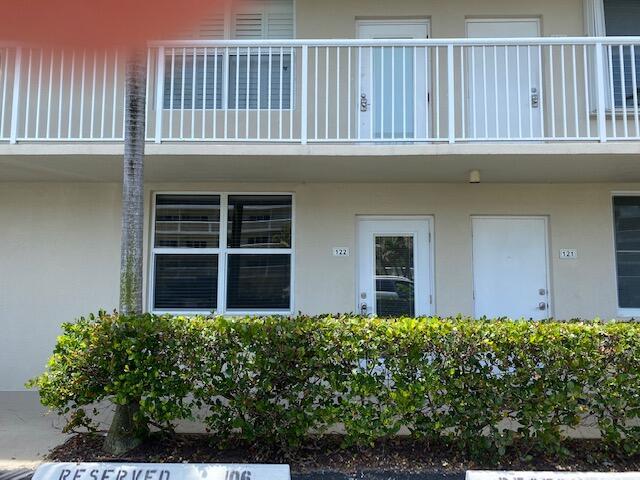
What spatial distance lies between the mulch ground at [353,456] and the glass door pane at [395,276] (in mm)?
2580

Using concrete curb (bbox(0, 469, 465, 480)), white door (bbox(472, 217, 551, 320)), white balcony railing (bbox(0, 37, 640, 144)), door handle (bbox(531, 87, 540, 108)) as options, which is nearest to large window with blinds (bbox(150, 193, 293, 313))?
white balcony railing (bbox(0, 37, 640, 144))

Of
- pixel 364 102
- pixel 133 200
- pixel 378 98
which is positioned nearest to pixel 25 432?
pixel 133 200

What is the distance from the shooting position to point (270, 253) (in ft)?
22.8

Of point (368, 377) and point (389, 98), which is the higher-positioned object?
point (389, 98)

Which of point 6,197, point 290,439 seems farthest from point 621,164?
point 6,197

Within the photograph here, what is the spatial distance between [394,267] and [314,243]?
1.21m

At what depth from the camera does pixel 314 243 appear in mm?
6875

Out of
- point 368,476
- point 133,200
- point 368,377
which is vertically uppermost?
point 133,200

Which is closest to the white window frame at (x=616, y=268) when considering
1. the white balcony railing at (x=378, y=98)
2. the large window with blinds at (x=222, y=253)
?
the white balcony railing at (x=378, y=98)

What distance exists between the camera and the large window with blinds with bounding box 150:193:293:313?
6926 millimetres

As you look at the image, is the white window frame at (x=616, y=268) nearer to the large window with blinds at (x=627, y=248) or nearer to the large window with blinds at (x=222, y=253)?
the large window with blinds at (x=627, y=248)

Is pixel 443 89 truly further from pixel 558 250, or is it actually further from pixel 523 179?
pixel 558 250

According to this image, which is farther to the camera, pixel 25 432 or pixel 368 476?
pixel 25 432

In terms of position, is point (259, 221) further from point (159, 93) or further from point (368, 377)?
point (368, 377)
